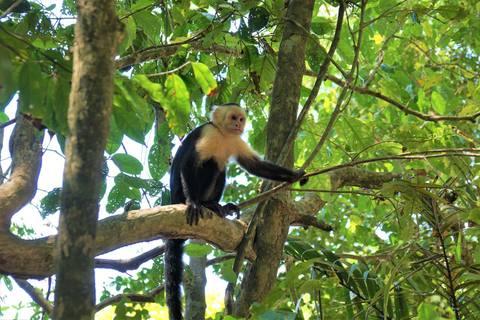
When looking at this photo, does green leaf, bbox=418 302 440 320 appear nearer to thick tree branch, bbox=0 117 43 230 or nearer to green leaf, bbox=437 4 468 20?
thick tree branch, bbox=0 117 43 230

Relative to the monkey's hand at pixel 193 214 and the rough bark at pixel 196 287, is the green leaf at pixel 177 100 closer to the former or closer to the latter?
the monkey's hand at pixel 193 214

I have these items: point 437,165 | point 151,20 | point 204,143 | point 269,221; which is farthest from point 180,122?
point 437,165

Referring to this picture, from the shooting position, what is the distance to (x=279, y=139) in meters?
2.49

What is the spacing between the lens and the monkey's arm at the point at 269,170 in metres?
2.68

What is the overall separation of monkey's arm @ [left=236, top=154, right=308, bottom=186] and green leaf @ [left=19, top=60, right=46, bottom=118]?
1.51m

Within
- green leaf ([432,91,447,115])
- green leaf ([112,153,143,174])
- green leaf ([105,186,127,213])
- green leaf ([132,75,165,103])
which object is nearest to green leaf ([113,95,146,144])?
green leaf ([132,75,165,103])

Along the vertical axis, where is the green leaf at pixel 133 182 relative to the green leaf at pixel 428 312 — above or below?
above

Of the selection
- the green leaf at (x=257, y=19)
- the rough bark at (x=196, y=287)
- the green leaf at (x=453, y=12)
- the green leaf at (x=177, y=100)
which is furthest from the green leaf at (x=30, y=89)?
the green leaf at (x=453, y=12)

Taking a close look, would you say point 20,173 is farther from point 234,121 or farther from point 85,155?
point 234,121

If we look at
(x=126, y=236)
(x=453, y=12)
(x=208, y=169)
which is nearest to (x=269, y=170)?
(x=208, y=169)

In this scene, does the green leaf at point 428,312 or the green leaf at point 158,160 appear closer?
the green leaf at point 428,312

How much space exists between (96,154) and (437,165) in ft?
11.4

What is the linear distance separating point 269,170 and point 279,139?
13.5 inches

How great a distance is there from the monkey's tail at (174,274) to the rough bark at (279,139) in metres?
0.56
